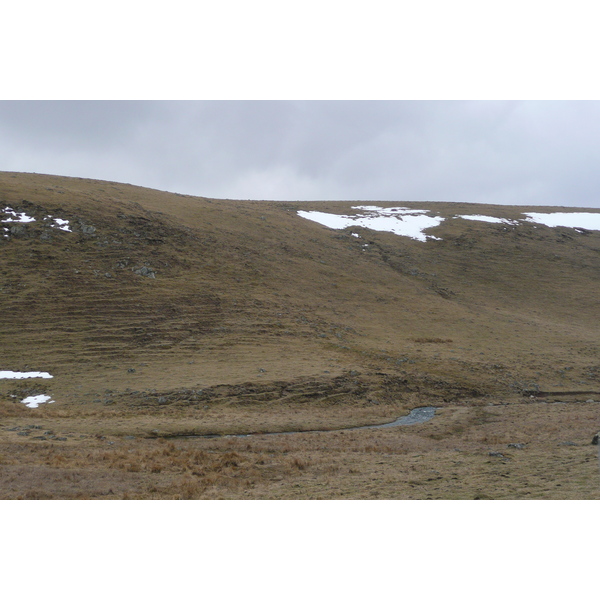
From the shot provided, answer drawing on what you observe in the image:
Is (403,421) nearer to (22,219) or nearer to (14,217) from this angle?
(22,219)

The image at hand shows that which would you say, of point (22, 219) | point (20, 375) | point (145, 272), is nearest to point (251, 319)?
point (145, 272)

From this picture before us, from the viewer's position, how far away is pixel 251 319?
1735 inches

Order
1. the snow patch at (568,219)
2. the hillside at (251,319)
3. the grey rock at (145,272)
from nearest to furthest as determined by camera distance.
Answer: the hillside at (251,319) < the grey rock at (145,272) < the snow patch at (568,219)

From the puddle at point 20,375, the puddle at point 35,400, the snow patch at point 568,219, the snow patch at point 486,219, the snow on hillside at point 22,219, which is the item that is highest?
the snow patch at point 568,219

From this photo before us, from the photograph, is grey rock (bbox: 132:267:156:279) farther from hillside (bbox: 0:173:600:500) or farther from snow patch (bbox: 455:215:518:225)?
snow patch (bbox: 455:215:518:225)

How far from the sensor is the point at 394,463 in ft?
58.7

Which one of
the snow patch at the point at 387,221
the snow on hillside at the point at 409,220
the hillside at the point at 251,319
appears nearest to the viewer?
the hillside at the point at 251,319

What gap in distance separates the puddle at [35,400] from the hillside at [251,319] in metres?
0.63

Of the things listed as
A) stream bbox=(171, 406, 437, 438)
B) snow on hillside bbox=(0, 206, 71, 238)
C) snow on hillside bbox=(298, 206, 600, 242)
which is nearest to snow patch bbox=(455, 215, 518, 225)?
snow on hillside bbox=(298, 206, 600, 242)

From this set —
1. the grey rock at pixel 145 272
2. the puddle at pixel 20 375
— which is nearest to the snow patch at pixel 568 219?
the grey rock at pixel 145 272

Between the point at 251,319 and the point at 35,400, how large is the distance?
19.5 m

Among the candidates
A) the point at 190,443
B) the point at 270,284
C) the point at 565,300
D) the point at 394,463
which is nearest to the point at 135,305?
the point at 270,284

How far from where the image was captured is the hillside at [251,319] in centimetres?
3111

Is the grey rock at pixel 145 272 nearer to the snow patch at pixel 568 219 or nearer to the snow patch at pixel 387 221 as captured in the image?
the snow patch at pixel 387 221
